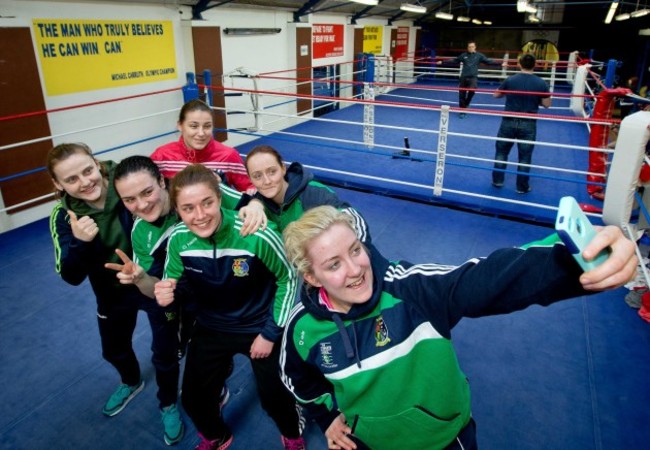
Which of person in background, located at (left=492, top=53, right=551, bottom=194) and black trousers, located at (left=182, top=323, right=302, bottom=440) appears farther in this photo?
person in background, located at (left=492, top=53, right=551, bottom=194)

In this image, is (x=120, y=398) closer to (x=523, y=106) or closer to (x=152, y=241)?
(x=152, y=241)

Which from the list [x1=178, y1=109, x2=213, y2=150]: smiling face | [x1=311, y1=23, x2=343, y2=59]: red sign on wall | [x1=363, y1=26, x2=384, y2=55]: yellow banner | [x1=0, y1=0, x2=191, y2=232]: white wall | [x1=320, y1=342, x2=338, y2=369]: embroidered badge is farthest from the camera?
[x1=363, y1=26, x2=384, y2=55]: yellow banner

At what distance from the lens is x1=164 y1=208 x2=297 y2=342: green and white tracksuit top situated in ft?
5.71

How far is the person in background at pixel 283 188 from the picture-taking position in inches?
81.7

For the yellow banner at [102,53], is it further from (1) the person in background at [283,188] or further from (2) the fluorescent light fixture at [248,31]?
(1) the person in background at [283,188]

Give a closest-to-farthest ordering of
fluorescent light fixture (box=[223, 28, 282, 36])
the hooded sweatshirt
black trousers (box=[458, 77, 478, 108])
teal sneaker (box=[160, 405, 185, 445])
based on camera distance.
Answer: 1. the hooded sweatshirt
2. teal sneaker (box=[160, 405, 185, 445])
3. fluorescent light fixture (box=[223, 28, 282, 36])
4. black trousers (box=[458, 77, 478, 108])

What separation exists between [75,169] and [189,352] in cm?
95

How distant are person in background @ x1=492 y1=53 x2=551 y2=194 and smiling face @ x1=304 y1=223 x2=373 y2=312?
4.21 meters

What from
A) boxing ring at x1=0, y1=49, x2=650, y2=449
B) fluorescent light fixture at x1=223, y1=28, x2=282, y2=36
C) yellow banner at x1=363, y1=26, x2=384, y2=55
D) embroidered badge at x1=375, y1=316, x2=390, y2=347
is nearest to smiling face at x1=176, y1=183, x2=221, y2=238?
embroidered badge at x1=375, y1=316, x2=390, y2=347

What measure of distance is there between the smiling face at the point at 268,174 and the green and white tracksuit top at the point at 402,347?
2.90 feet

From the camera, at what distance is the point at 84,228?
1755 mm

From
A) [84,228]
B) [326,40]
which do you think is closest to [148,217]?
[84,228]

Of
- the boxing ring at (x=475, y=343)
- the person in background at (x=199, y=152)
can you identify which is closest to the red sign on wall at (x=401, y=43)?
the boxing ring at (x=475, y=343)

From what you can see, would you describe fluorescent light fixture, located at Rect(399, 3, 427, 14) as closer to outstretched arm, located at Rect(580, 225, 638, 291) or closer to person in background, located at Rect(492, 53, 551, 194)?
person in background, located at Rect(492, 53, 551, 194)
